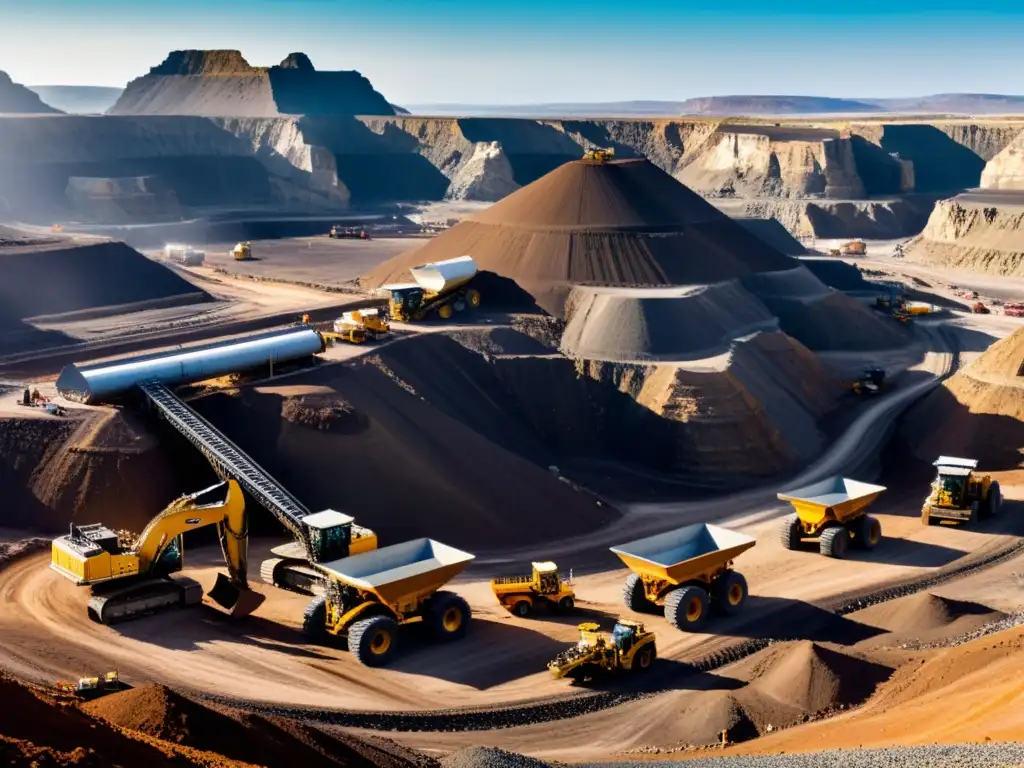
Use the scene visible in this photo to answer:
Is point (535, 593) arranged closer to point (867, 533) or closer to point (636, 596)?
point (636, 596)

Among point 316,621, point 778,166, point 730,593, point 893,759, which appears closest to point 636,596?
point 730,593

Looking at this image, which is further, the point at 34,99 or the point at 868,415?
the point at 34,99

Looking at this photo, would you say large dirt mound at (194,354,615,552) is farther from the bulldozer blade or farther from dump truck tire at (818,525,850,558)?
dump truck tire at (818,525,850,558)

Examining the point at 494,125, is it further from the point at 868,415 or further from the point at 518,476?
the point at 518,476

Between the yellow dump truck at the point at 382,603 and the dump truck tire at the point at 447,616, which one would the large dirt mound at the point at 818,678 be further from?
the yellow dump truck at the point at 382,603

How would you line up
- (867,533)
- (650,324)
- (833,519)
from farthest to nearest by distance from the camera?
(650,324) < (867,533) < (833,519)

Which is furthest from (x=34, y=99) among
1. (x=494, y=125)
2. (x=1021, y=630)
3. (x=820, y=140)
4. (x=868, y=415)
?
(x=1021, y=630)
